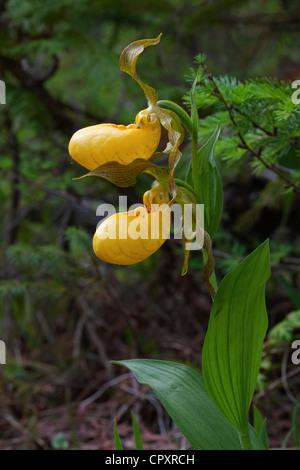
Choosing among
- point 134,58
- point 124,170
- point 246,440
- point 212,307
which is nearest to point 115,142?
point 124,170

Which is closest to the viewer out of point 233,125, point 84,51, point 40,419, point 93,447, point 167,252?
point 233,125

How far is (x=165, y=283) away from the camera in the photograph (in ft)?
7.55

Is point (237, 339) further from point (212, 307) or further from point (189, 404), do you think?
point (189, 404)

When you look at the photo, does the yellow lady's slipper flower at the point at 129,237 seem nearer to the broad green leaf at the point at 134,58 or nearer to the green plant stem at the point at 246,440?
the broad green leaf at the point at 134,58

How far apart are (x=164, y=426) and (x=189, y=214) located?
1081 millimetres

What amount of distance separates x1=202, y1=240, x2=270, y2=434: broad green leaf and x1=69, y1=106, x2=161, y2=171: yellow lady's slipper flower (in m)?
0.35

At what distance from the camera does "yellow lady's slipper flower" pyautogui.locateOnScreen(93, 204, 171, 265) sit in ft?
3.15

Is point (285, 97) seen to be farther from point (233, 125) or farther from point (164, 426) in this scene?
point (164, 426)

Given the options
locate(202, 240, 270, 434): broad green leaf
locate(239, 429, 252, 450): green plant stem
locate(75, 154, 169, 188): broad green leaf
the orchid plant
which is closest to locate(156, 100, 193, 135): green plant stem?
the orchid plant

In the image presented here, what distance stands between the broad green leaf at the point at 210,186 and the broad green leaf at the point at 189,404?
13.2 inches

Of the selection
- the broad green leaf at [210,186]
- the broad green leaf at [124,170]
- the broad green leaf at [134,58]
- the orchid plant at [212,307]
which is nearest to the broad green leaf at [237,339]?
the orchid plant at [212,307]

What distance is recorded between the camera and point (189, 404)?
103cm
